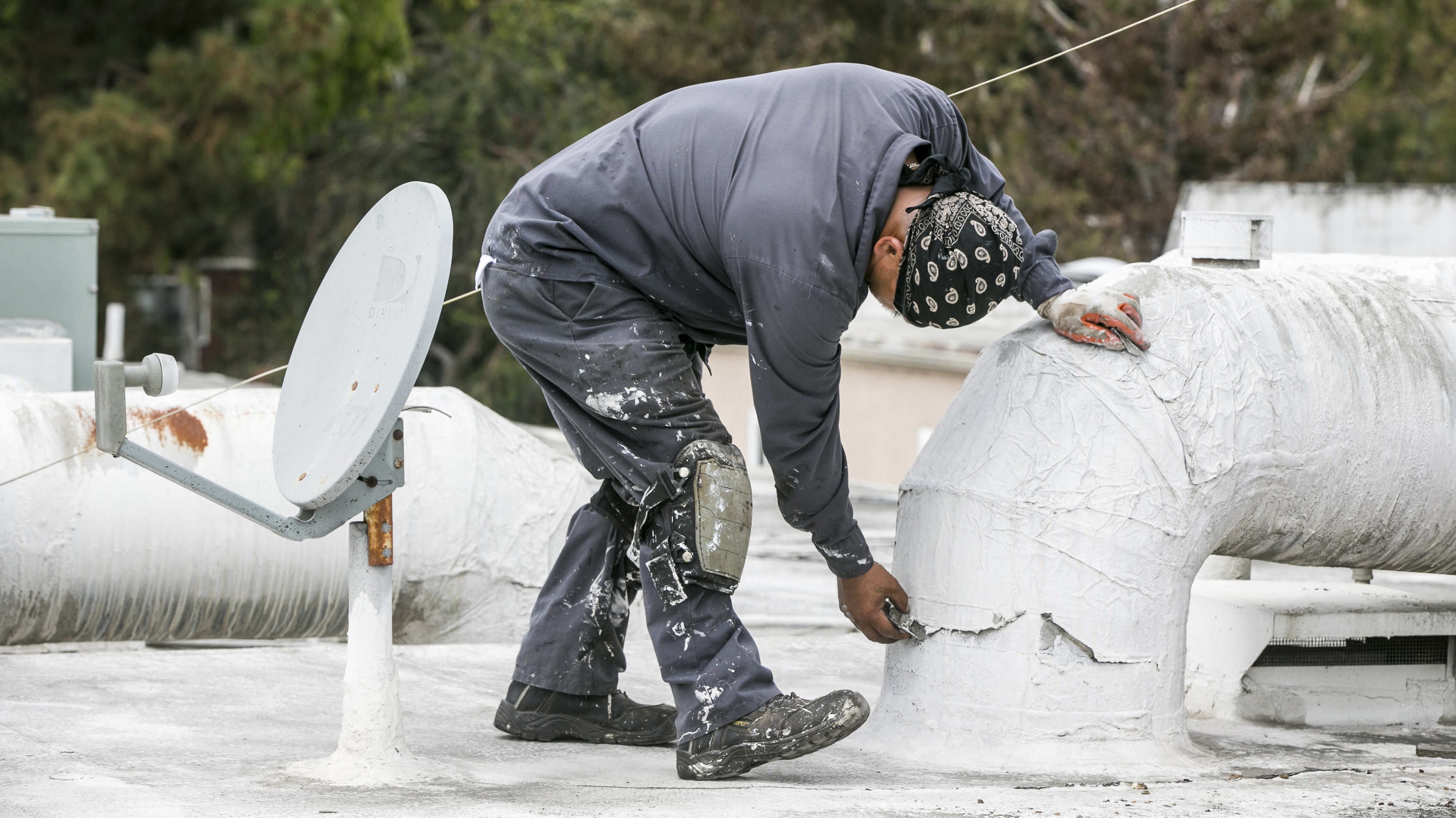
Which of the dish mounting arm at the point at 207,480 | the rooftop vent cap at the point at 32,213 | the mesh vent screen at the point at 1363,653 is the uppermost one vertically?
the rooftop vent cap at the point at 32,213

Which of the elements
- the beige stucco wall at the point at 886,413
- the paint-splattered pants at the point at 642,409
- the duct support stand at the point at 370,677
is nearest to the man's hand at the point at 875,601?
the paint-splattered pants at the point at 642,409

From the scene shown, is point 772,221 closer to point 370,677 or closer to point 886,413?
point 370,677

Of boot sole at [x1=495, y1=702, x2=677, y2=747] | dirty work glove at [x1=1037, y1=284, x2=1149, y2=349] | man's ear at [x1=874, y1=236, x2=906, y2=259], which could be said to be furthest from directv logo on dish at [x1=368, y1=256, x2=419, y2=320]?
dirty work glove at [x1=1037, y1=284, x2=1149, y2=349]

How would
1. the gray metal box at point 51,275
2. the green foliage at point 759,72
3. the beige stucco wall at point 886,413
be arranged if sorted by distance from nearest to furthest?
1. the gray metal box at point 51,275
2. the beige stucco wall at point 886,413
3. the green foliage at point 759,72

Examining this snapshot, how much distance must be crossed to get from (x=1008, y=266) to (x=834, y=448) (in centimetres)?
46

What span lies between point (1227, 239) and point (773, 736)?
155 centimetres

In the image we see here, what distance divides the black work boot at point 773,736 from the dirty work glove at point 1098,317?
845 mm

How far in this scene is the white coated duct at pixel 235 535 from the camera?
13.3 feet

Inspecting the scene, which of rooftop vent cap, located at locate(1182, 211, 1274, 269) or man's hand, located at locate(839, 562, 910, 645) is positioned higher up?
rooftop vent cap, located at locate(1182, 211, 1274, 269)

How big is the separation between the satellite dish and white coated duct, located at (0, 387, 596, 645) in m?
1.09

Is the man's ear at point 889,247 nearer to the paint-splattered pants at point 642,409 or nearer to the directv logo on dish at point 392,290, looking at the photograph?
the paint-splattered pants at point 642,409

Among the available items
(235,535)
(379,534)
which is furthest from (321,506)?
(235,535)

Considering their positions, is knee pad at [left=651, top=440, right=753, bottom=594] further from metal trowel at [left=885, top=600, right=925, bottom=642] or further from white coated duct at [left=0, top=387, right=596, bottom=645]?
white coated duct at [left=0, top=387, right=596, bottom=645]

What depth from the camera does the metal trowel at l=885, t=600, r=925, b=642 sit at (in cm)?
316
